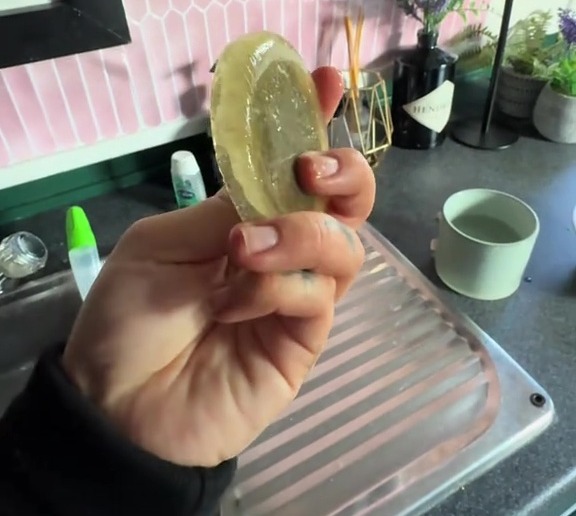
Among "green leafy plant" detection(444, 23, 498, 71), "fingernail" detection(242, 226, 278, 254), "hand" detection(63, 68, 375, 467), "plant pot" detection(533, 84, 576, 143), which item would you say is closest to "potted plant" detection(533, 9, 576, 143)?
"plant pot" detection(533, 84, 576, 143)

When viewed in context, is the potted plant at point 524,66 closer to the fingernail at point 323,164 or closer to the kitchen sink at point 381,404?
the kitchen sink at point 381,404

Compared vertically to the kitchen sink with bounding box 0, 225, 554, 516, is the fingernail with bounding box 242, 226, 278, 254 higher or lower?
higher

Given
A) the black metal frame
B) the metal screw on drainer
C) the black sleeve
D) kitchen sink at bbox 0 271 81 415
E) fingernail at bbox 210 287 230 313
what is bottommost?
kitchen sink at bbox 0 271 81 415

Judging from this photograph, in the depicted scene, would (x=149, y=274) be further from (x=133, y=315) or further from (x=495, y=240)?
(x=495, y=240)

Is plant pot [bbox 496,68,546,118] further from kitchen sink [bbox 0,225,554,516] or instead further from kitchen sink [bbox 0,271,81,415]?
kitchen sink [bbox 0,271,81,415]

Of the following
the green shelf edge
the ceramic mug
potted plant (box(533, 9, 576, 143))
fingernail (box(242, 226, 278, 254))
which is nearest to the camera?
fingernail (box(242, 226, 278, 254))

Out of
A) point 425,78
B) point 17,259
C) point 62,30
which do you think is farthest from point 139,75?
point 425,78

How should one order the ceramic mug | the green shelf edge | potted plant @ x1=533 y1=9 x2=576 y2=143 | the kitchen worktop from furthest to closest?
potted plant @ x1=533 y1=9 x2=576 y2=143
the green shelf edge
the ceramic mug
the kitchen worktop

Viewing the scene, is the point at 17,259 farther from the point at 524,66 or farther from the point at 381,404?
the point at 524,66
